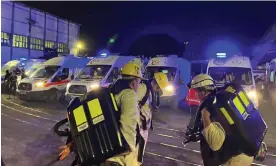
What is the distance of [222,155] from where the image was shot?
8.24 ft

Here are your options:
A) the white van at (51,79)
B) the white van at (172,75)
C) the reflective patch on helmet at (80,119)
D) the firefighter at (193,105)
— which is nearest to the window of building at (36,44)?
the white van at (51,79)

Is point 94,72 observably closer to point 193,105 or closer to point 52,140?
point 193,105

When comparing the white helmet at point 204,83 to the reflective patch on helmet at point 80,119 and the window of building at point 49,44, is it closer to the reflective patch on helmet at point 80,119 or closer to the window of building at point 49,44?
the reflective patch on helmet at point 80,119

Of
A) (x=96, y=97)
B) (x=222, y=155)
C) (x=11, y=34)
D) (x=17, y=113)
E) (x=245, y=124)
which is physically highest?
(x=11, y=34)

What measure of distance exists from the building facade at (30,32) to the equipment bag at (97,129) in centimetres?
3008

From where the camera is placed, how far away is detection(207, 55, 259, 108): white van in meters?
11.6

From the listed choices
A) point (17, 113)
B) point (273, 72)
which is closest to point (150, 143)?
point (17, 113)

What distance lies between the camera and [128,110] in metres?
2.44

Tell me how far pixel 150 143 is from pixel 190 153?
1135mm

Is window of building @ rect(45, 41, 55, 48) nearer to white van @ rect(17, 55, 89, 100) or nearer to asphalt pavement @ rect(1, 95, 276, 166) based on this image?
white van @ rect(17, 55, 89, 100)

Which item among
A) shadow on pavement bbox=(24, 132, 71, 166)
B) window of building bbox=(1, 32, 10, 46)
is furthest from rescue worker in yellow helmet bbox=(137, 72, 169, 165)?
window of building bbox=(1, 32, 10, 46)

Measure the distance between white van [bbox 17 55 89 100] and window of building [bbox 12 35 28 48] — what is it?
63.5 ft

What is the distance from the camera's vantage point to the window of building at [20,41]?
32.3 metres

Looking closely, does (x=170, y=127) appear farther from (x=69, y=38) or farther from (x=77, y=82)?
(x=69, y=38)
